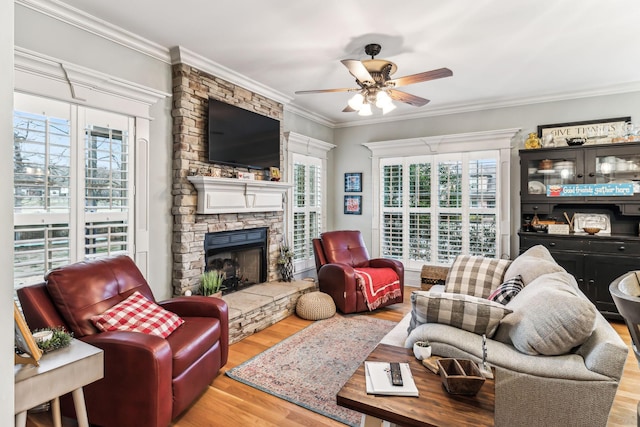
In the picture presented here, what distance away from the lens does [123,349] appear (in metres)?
1.86

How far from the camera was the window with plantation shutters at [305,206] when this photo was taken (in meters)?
5.25

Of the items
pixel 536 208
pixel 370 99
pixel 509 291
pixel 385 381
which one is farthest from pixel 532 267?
pixel 536 208

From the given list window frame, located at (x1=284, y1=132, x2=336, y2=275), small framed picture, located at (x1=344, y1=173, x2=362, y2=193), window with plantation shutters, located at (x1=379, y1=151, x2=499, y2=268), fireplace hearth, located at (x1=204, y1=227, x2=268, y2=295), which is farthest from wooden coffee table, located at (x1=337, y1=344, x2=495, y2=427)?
small framed picture, located at (x1=344, y1=173, x2=362, y2=193)

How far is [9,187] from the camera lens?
958mm

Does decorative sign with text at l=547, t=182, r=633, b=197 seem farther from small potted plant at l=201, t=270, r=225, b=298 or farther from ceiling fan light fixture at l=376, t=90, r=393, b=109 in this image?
small potted plant at l=201, t=270, r=225, b=298

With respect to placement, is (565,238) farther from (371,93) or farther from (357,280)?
(371,93)

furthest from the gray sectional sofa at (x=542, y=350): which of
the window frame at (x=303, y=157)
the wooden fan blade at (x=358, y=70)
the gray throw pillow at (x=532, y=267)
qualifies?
the window frame at (x=303, y=157)

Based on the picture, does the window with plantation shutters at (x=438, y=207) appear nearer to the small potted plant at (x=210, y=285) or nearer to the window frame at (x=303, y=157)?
the window frame at (x=303, y=157)

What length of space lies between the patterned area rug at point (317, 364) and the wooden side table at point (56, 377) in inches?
47.4

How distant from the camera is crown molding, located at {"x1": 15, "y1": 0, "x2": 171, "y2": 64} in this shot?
244 centimetres

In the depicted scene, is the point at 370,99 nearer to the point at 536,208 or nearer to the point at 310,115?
the point at 310,115

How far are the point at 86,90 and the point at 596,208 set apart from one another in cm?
562

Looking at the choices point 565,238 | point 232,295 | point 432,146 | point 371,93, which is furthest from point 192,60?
point 565,238

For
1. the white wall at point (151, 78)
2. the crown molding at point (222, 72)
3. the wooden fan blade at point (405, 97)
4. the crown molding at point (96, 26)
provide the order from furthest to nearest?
the crown molding at point (222, 72)
the wooden fan blade at point (405, 97)
the white wall at point (151, 78)
the crown molding at point (96, 26)
